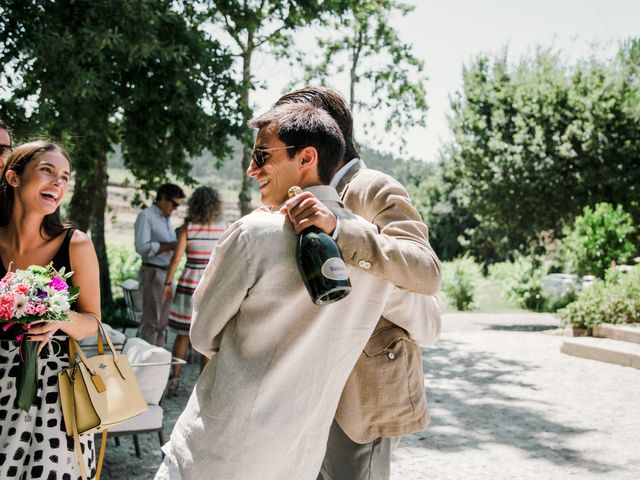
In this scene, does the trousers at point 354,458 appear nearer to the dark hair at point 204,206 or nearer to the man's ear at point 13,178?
the man's ear at point 13,178

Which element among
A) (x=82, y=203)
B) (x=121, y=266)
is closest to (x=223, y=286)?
(x=82, y=203)

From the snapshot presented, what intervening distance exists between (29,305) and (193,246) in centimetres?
459

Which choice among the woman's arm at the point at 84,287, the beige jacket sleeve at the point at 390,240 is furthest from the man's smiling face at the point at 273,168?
the woman's arm at the point at 84,287

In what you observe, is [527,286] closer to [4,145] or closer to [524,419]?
[524,419]

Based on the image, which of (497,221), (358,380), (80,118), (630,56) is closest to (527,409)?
(358,380)

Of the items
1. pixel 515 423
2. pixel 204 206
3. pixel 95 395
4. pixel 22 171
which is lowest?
pixel 515 423

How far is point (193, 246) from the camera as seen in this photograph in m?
7.19

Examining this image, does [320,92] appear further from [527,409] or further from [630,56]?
[630,56]

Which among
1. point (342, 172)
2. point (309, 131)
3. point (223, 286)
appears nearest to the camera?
point (223, 286)

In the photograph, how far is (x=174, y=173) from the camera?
12.1 meters

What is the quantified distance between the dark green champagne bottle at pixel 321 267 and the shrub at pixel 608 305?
36.0 feet

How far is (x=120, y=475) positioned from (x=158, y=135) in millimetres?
6896

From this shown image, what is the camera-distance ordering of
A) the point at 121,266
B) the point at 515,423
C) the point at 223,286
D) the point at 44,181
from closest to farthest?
the point at 223,286
the point at 44,181
the point at 515,423
the point at 121,266

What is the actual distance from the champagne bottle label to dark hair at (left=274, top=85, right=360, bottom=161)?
26.3 inches
